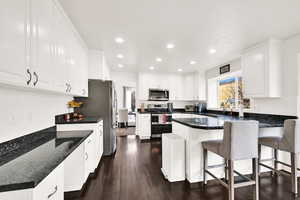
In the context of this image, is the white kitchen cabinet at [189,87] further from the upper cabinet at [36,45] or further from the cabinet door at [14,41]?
the cabinet door at [14,41]

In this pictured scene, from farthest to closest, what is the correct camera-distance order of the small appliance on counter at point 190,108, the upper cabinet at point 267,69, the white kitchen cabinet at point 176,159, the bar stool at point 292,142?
the small appliance on counter at point 190,108, the upper cabinet at point 267,69, the white kitchen cabinet at point 176,159, the bar stool at point 292,142

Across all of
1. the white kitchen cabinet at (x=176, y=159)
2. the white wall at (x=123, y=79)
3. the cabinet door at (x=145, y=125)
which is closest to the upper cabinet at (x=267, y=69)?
the white kitchen cabinet at (x=176, y=159)

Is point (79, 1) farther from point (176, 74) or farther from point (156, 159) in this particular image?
point (176, 74)

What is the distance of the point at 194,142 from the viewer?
6.84 feet

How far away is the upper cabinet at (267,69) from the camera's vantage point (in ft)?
8.28

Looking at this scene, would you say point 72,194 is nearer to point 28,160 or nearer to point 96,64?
point 28,160

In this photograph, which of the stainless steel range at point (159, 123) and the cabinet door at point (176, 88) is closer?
the stainless steel range at point (159, 123)

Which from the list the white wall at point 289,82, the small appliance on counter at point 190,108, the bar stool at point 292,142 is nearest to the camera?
the bar stool at point 292,142

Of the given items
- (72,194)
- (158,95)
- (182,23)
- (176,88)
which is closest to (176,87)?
(176,88)

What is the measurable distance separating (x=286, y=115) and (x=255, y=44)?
148 centimetres

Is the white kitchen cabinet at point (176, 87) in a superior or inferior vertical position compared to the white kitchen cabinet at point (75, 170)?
superior

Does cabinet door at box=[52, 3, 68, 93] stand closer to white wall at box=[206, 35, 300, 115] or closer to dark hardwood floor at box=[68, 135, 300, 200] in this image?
dark hardwood floor at box=[68, 135, 300, 200]

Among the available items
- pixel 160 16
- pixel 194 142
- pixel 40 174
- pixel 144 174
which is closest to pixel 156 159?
pixel 144 174

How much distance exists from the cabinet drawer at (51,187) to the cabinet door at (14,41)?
70 cm
